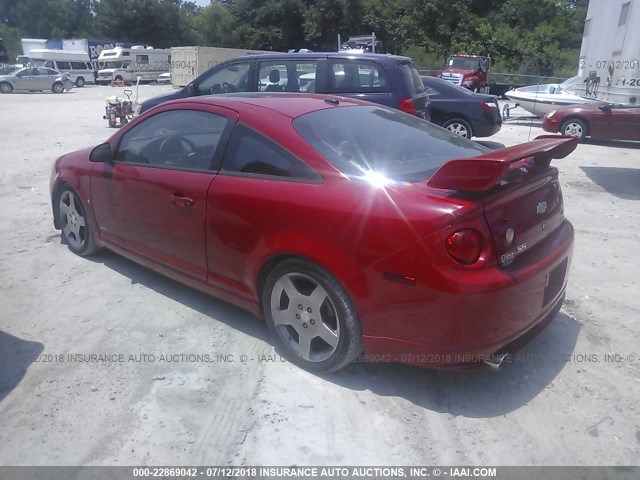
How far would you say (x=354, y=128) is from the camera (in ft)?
11.8

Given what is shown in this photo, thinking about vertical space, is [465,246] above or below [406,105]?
below

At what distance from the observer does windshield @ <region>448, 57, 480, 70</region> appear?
1096 inches

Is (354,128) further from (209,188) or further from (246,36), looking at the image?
(246,36)

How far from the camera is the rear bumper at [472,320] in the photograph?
2738mm

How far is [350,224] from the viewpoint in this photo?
2.96m

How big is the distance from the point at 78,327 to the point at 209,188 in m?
1.40

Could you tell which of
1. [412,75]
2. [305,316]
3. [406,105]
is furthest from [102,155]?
[412,75]

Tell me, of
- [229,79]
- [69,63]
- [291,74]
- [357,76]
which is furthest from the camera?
[69,63]

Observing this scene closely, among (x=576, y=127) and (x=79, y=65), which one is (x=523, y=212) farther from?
(x=79, y=65)

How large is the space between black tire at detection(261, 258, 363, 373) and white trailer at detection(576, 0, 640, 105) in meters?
7.09

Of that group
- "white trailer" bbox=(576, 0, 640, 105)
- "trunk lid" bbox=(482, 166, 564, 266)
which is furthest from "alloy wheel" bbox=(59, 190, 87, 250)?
"white trailer" bbox=(576, 0, 640, 105)

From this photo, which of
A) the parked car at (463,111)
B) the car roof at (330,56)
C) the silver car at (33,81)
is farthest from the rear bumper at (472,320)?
the silver car at (33,81)

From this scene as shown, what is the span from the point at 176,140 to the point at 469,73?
25.1 metres

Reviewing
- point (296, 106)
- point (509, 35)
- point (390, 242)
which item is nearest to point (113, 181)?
point (296, 106)
